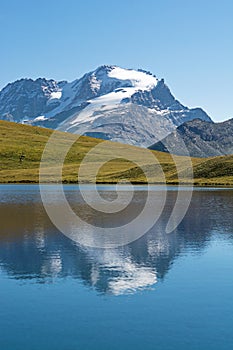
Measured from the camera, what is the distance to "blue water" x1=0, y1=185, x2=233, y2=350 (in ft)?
83.1

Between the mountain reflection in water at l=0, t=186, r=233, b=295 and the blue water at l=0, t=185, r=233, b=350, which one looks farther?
the mountain reflection in water at l=0, t=186, r=233, b=295

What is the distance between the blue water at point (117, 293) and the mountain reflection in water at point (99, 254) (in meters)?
0.09

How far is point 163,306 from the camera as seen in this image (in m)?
30.3

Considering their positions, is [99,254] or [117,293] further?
[99,254]

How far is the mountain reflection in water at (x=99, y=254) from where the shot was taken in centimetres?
3638

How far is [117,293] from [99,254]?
12.5m

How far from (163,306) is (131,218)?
4232cm

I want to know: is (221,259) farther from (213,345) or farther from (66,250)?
(213,345)

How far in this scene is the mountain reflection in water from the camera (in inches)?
1432

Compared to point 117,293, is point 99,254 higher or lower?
higher

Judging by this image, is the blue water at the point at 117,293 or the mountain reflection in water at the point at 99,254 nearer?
the blue water at the point at 117,293

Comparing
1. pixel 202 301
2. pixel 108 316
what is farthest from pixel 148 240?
pixel 108 316

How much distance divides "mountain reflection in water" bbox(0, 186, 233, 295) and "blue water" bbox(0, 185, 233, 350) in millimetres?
87

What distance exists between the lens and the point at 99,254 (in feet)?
148
